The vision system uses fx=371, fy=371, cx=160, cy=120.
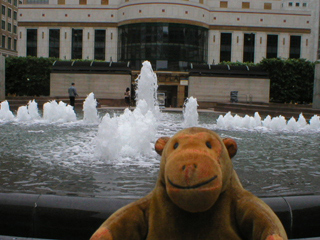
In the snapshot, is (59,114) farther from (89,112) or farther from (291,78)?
(291,78)

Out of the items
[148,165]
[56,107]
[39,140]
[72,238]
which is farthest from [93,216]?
[56,107]

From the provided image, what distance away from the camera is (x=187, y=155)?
188 cm

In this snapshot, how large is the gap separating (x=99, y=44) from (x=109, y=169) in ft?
157

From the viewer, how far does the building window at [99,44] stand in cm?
5156

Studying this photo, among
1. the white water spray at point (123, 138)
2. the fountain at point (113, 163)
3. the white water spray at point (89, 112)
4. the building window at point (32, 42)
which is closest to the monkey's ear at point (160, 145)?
the fountain at point (113, 163)

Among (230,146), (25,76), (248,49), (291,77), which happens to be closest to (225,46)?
(248,49)

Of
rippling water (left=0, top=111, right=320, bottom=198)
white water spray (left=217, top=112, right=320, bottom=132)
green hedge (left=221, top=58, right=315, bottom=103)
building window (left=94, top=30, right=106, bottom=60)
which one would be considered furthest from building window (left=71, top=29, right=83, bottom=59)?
rippling water (left=0, top=111, right=320, bottom=198)

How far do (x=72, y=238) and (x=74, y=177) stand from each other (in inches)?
86.2

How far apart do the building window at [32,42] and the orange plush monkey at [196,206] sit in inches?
2123

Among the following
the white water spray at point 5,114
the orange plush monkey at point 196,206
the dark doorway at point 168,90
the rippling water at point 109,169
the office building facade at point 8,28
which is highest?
the office building facade at point 8,28

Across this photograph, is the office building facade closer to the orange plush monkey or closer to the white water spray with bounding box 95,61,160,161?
the white water spray with bounding box 95,61,160,161

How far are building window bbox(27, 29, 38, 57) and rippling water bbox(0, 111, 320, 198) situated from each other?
152ft

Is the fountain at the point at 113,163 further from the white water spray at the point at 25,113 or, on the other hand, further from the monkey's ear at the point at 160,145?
the white water spray at the point at 25,113

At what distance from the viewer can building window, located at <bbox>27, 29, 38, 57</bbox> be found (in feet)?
171
